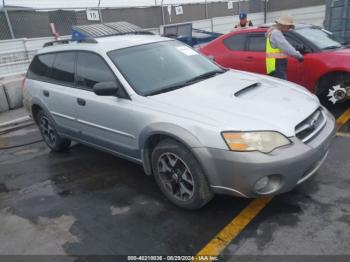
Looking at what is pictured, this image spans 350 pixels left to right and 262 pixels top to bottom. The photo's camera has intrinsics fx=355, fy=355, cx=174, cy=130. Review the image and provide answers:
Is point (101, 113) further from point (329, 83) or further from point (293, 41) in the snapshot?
point (329, 83)

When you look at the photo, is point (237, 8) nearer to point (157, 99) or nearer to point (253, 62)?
point (253, 62)

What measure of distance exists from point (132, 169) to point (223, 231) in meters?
1.78

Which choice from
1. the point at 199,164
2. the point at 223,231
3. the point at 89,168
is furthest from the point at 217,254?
the point at 89,168

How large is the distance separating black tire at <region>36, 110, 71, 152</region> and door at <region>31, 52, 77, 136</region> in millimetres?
343

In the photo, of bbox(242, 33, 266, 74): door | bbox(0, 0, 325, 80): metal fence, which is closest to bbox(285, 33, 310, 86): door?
bbox(242, 33, 266, 74): door

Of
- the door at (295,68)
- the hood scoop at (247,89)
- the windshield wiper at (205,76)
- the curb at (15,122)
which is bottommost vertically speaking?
the curb at (15,122)

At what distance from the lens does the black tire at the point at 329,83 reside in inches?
223

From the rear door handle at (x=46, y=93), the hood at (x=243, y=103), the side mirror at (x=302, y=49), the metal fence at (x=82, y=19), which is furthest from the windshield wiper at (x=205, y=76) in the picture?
the metal fence at (x=82, y=19)

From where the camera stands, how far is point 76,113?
4391 mm

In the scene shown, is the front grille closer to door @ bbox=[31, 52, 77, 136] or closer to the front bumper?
the front bumper

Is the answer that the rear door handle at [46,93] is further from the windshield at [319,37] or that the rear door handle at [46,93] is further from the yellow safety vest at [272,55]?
the windshield at [319,37]

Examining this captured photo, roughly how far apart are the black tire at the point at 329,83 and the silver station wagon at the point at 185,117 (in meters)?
2.20

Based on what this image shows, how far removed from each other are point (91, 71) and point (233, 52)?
11.9ft

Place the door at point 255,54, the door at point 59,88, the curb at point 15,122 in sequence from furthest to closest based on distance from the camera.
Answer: the curb at point 15,122, the door at point 255,54, the door at point 59,88
